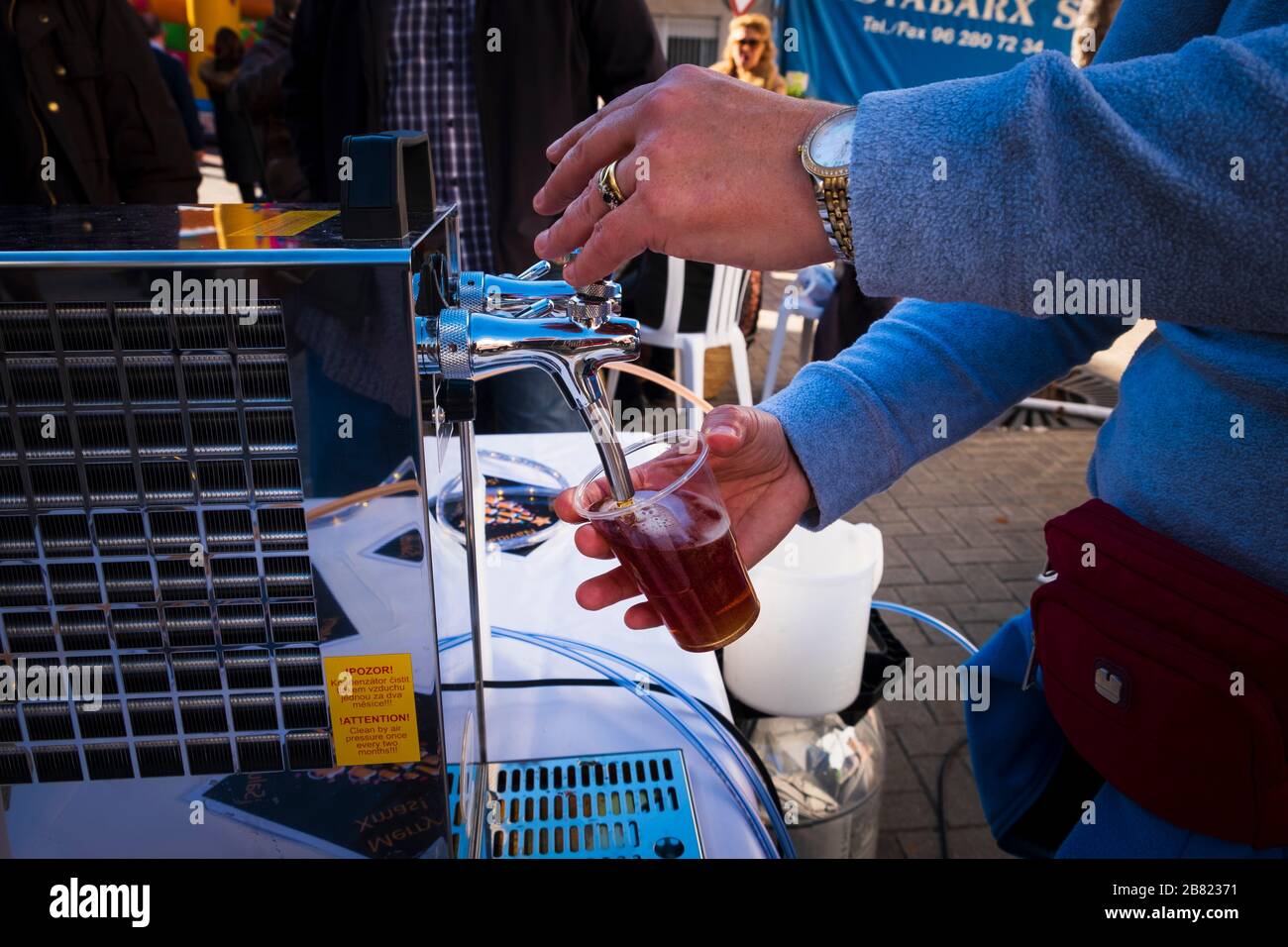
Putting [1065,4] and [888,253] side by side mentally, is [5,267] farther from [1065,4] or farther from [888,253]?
[1065,4]

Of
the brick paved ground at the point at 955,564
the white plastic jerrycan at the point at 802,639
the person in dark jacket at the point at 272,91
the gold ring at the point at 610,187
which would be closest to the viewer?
the gold ring at the point at 610,187

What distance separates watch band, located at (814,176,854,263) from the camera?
0.53 meters

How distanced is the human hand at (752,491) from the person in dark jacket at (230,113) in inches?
203

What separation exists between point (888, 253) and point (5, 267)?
0.55 m

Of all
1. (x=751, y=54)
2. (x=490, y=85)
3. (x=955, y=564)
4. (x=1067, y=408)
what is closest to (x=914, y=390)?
(x=490, y=85)

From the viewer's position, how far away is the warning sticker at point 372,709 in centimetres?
65

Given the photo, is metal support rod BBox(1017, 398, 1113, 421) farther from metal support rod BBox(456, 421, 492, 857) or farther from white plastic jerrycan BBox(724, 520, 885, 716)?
metal support rod BBox(456, 421, 492, 857)

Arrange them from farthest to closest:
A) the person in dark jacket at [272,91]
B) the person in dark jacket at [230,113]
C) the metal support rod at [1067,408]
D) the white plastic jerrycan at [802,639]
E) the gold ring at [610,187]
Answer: the person in dark jacket at [230,113], the metal support rod at [1067,408], the person in dark jacket at [272,91], the white plastic jerrycan at [802,639], the gold ring at [610,187]

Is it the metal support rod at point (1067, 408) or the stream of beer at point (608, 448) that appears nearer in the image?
the stream of beer at point (608, 448)

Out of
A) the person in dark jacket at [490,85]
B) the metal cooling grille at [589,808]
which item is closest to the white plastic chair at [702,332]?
the person in dark jacket at [490,85]

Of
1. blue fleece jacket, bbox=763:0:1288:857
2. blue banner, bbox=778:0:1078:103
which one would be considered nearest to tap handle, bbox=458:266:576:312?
blue fleece jacket, bbox=763:0:1288:857

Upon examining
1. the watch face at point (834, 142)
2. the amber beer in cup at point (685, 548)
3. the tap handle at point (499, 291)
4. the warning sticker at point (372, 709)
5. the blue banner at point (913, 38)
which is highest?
the blue banner at point (913, 38)

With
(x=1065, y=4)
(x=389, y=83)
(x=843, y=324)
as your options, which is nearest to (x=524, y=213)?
(x=389, y=83)

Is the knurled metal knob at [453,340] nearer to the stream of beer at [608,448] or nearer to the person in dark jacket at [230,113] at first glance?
the stream of beer at [608,448]
